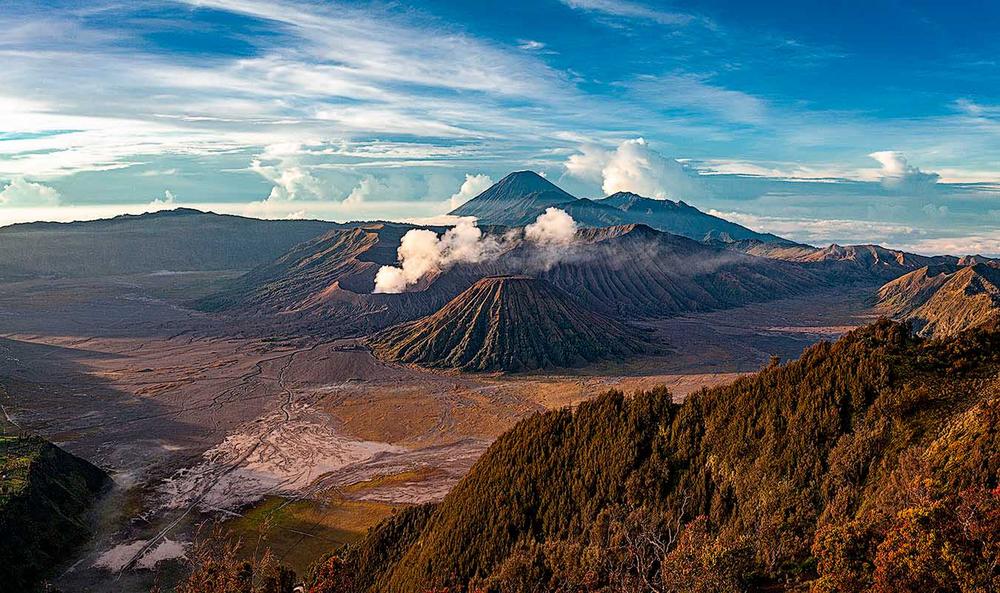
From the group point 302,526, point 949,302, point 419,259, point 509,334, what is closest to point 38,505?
point 302,526

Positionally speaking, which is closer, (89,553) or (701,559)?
(701,559)

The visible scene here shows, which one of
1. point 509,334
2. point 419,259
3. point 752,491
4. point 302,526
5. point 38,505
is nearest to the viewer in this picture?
point 752,491

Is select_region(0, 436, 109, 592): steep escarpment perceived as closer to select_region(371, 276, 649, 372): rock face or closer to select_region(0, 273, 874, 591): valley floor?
select_region(0, 273, 874, 591): valley floor

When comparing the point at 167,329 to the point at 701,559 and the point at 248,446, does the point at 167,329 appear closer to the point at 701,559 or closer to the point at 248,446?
the point at 248,446

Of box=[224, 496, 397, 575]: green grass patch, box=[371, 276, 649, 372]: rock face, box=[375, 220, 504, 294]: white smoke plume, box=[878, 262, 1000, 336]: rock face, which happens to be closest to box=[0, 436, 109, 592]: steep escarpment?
box=[224, 496, 397, 575]: green grass patch

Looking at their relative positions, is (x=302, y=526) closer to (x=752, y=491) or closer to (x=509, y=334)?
(x=752, y=491)

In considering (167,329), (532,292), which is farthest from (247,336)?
(532,292)

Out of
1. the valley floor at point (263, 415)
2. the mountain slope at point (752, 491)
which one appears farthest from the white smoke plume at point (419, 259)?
the mountain slope at point (752, 491)

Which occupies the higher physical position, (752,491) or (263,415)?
(752,491)
